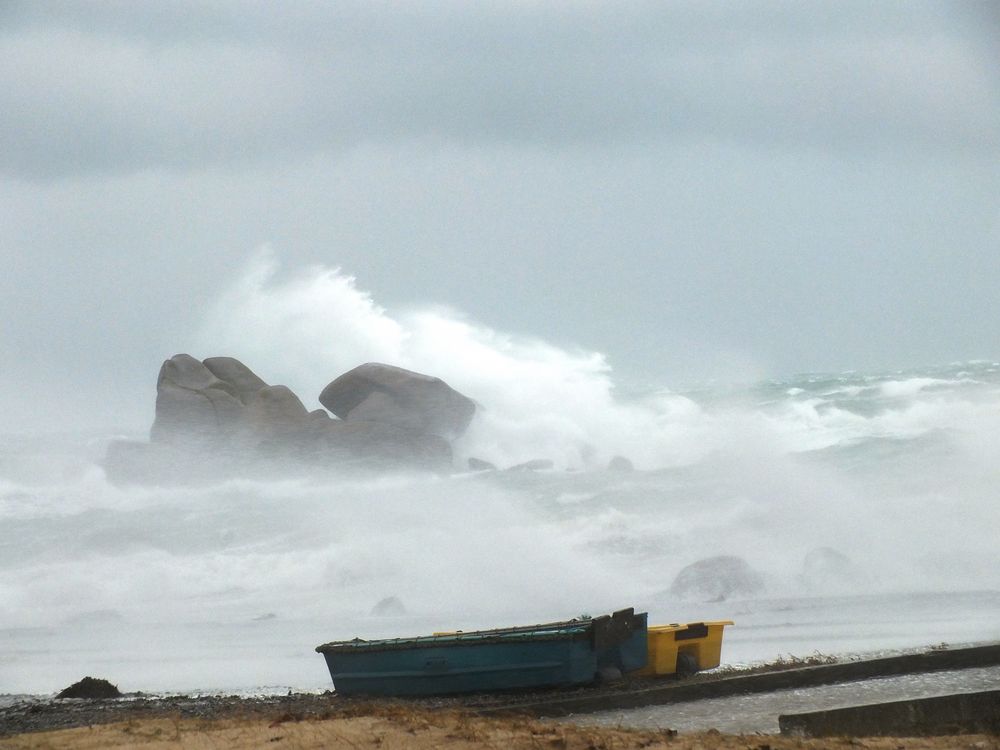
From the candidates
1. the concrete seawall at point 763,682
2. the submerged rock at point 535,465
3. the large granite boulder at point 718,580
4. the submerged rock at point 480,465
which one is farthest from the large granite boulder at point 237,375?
the concrete seawall at point 763,682

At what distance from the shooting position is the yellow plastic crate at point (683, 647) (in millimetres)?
12672

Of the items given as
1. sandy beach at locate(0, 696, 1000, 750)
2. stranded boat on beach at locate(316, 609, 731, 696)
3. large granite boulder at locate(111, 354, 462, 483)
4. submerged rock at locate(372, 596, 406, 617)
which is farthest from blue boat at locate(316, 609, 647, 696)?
large granite boulder at locate(111, 354, 462, 483)

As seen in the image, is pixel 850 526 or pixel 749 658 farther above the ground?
pixel 850 526

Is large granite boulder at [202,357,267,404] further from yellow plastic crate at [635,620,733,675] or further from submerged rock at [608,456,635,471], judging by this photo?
yellow plastic crate at [635,620,733,675]

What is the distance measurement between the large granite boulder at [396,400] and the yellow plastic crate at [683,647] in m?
33.3

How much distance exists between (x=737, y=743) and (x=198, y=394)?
41468 mm

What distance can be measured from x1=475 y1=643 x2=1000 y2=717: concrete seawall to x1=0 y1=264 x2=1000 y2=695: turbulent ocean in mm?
2660

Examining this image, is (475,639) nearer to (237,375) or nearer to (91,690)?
(91,690)

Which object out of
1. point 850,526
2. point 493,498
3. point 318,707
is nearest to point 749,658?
point 318,707

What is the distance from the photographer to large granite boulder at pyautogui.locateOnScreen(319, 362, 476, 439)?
1813 inches

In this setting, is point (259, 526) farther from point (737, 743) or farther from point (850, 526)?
point (737, 743)

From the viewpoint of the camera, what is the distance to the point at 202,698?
44.9 feet

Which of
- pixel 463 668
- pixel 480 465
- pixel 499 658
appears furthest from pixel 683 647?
pixel 480 465

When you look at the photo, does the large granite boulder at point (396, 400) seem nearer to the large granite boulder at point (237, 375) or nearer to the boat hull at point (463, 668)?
the large granite boulder at point (237, 375)
